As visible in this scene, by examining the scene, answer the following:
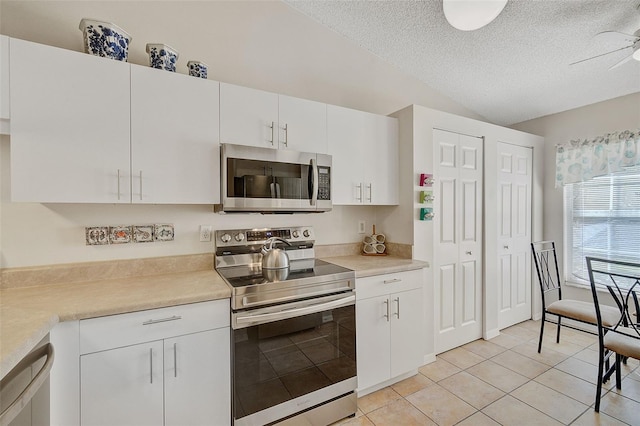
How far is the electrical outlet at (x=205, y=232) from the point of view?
6.71 ft

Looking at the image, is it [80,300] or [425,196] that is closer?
[80,300]

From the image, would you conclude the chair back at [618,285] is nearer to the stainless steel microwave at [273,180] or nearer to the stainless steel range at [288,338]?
the stainless steel range at [288,338]

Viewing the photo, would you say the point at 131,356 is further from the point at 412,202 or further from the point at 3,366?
the point at 412,202

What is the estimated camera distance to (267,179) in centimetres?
193

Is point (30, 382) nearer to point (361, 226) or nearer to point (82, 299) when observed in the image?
point (82, 299)

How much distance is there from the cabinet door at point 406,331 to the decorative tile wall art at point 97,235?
196 cm

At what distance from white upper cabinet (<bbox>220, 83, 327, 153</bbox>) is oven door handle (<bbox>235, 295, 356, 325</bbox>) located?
1.10 meters

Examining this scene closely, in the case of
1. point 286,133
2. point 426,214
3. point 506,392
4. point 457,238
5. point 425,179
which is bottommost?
point 506,392

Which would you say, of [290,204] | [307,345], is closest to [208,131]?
[290,204]

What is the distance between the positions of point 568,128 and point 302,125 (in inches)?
124

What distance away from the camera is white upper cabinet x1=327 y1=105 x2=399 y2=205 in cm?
225

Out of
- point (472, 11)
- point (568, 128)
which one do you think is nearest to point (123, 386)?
point (472, 11)

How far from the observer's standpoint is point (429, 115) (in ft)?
8.11

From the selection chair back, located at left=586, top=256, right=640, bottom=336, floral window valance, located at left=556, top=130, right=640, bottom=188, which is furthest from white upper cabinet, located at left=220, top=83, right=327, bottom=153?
floral window valance, located at left=556, top=130, right=640, bottom=188
